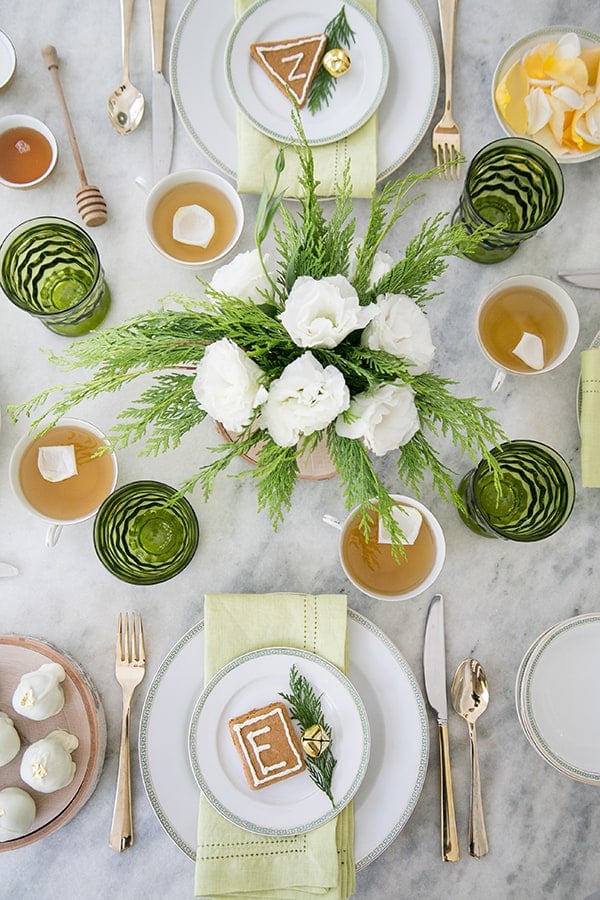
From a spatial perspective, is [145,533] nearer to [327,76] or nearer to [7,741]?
[7,741]

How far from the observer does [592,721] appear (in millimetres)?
1142

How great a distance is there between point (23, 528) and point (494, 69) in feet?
3.59

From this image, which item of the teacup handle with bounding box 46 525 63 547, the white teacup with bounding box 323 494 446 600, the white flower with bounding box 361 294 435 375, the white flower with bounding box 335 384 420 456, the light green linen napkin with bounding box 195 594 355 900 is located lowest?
the light green linen napkin with bounding box 195 594 355 900

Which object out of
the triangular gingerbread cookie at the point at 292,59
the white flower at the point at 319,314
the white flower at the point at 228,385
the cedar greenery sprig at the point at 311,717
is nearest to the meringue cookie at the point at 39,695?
the cedar greenery sprig at the point at 311,717

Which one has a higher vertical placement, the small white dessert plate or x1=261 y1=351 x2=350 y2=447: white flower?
x1=261 y1=351 x2=350 y2=447: white flower

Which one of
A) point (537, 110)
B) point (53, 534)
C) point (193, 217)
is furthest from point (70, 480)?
point (537, 110)

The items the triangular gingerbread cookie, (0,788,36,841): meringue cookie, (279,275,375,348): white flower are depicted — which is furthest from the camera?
the triangular gingerbread cookie

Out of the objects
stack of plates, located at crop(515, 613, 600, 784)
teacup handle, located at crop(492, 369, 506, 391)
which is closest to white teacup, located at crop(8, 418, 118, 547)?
teacup handle, located at crop(492, 369, 506, 391)

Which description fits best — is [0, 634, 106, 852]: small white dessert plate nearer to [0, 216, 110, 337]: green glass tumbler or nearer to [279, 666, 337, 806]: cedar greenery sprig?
Result: [279, 666, 337, 806]: cedar greenery sprig

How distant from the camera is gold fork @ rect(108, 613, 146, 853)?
1.10 m

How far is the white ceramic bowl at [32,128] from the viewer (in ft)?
3.79

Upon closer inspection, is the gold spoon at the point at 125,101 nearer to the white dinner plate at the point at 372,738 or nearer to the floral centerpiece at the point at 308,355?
the floral centerpiece at the point at 308,355

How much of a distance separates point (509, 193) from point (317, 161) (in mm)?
311

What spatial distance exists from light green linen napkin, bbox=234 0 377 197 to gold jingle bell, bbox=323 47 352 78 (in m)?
0.04
